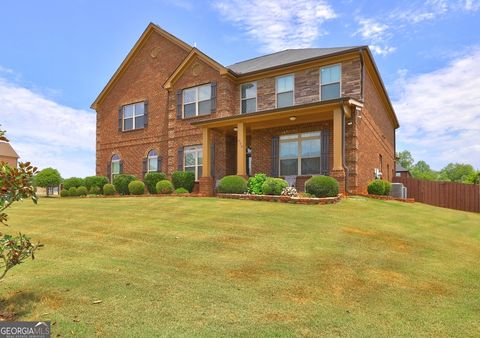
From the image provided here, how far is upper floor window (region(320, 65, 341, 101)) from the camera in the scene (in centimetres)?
1608

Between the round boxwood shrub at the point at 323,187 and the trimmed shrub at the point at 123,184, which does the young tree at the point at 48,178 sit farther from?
the round boxwood shrub at the point at 323,187

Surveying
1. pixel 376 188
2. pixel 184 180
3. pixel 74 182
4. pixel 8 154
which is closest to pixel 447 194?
pixel 376 188

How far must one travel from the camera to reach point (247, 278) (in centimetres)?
519

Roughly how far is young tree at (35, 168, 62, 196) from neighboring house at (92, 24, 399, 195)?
281 centimetres

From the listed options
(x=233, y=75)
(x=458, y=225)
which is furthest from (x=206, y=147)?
(x=458, y=225)

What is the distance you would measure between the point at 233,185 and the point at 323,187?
12.7 ft

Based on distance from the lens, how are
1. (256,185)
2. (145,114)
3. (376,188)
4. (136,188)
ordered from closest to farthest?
(256,185) < (376,188) < (136,188) < (145,114)

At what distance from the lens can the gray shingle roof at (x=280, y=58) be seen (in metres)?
17.5

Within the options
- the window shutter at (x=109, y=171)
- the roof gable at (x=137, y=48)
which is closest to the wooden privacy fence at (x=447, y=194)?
the roof gable at (x=137, y=48)

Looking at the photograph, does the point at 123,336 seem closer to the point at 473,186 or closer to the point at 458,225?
the point at 458,225

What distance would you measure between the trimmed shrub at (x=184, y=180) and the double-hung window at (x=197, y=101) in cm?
377

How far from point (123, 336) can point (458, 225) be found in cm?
1137

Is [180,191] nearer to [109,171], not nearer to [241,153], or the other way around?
[241,153]

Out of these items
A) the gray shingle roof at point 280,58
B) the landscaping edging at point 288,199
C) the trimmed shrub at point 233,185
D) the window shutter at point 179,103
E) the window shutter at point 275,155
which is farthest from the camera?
the window shutter at point 179,103
